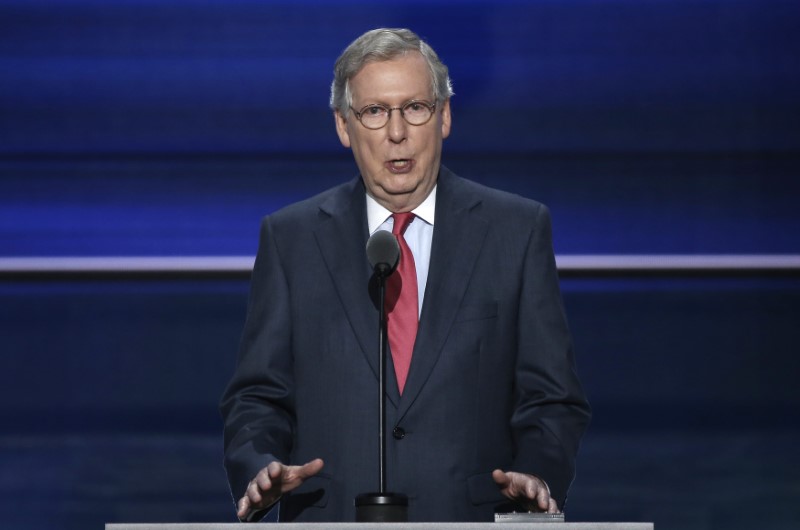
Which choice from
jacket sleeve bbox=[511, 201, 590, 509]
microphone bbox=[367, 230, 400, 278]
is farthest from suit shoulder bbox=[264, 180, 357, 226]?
microphone bbox=[367, 230, 400, 278]

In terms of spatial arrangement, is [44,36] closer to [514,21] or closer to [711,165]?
[514,21]

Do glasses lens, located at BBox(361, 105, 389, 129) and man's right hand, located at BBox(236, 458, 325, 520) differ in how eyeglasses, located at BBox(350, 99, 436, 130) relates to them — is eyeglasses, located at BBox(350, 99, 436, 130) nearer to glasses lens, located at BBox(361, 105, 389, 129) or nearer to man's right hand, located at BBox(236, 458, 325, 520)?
glasses lens, located at BBox(361, 105, 389, 129)

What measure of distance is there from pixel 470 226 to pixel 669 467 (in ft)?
4.50

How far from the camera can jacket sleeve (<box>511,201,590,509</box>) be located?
2.16m

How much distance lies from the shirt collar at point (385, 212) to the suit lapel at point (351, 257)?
0.04 feet

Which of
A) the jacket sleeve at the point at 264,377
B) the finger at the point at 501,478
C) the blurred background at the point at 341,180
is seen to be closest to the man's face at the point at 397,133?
the jacket sleeve at the point at 264,377

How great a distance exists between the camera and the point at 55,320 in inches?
138

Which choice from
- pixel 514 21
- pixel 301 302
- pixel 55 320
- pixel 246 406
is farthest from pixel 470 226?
pixel 55 320

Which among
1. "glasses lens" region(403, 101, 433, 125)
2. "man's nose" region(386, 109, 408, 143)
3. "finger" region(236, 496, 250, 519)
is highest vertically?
"glasses lens" region(403, 101, 433, 125)

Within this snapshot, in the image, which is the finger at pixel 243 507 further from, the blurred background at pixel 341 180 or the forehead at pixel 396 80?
the blurred background at pixel 341 180

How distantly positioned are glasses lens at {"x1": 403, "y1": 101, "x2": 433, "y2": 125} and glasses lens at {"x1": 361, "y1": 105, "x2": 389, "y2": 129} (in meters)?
0.04

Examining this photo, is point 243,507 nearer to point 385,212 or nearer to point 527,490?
point 527,490

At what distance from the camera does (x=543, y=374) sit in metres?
2.25

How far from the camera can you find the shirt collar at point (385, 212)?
240 cm
